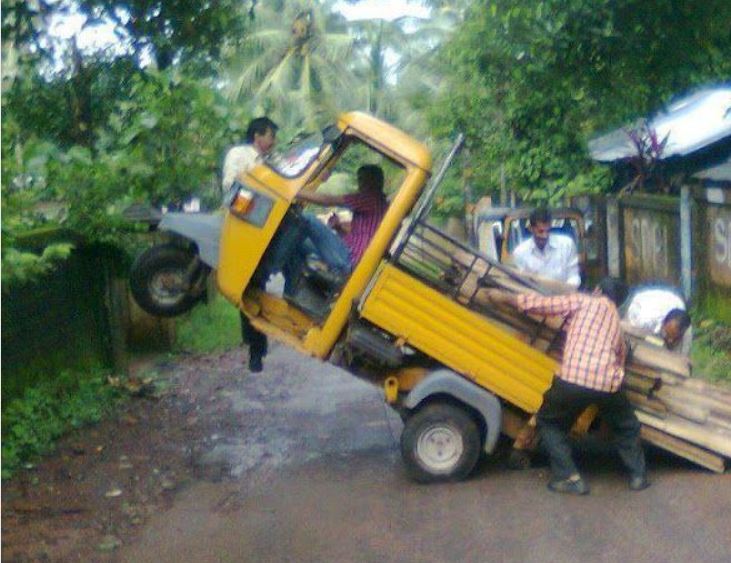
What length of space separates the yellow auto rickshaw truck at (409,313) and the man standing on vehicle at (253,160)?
734 millimetres

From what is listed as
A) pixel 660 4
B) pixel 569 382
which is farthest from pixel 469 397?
pixel 660 4

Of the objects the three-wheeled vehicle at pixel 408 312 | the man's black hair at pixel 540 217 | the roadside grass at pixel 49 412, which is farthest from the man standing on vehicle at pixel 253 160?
the man's black hair at pixel 540 217

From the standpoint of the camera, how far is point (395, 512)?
8719mm

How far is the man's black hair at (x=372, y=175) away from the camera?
9742mm

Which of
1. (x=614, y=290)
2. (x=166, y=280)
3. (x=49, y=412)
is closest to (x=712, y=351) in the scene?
(x=614, y=290)

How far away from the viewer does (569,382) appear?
886 centimetres

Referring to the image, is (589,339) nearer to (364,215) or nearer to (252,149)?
(364,215)

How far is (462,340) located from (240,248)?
169 cm

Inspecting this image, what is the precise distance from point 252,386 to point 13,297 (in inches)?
162

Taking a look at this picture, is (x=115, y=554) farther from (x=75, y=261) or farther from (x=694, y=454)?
(x=75, y=261)

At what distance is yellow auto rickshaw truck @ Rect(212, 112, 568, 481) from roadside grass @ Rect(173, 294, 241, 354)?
6737mm

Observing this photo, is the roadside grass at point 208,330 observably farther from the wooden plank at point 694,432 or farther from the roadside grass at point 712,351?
the wooden plank at point 694,432

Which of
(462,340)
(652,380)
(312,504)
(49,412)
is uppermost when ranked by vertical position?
(652,380)

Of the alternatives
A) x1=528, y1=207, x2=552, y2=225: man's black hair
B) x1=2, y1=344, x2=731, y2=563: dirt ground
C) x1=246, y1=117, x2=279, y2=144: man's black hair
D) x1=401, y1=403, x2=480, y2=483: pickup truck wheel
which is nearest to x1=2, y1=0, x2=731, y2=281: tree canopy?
x1=246, y1=117, x2=279, y2=144: man's black hair
